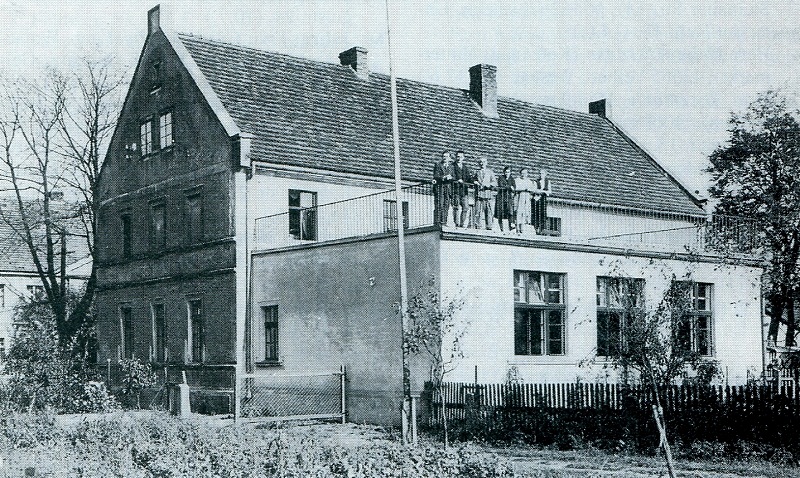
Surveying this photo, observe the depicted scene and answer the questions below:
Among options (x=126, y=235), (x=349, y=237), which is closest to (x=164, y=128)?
(x=126, y=235)

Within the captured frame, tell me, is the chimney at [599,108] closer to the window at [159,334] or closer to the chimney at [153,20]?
the chimney at [153,20]

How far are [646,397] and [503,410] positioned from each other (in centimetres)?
304

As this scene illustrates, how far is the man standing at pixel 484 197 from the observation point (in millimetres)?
21250

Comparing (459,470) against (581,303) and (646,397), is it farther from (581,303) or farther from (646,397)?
(581,303)

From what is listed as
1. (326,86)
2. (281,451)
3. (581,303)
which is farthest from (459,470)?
(326,86)

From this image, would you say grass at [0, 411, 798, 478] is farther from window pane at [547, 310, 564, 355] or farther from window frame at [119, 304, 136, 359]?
window frame at [119, 304, 136, 359]

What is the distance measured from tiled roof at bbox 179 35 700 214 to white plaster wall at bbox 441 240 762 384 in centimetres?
744

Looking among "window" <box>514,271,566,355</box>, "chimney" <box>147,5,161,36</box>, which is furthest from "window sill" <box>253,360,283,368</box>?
"chimney" <box>147,5,161,36</box>

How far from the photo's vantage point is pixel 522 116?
36.5 meters

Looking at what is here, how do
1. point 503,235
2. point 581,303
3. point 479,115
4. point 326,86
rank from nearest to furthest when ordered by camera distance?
point 503,235 → point 581,303 → point 326,86 → point 479,115

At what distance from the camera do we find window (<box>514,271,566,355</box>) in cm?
2186

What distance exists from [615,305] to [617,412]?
20.9 feet

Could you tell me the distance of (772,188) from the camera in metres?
30.2

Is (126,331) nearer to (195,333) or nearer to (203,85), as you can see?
(195,333)
